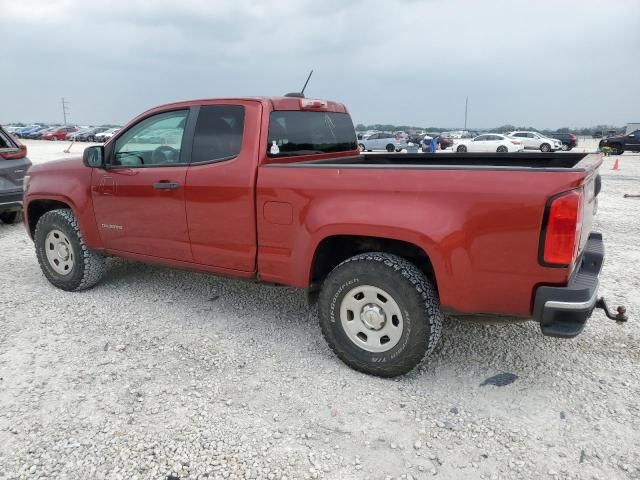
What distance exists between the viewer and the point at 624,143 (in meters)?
29.0

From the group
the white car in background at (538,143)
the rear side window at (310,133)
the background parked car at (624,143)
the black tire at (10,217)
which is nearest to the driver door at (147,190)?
the rear side window at (310,133)

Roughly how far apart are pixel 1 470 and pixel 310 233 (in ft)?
6.73

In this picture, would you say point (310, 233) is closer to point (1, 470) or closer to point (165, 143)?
point (165, 143)

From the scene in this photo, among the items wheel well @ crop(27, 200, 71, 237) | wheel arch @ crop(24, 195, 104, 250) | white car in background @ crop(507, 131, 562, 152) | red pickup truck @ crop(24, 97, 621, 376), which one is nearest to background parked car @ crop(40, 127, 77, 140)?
white car in background @ crop(507, 131, 562, 152)

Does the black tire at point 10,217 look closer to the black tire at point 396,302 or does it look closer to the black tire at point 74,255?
the black tire at point 74,255

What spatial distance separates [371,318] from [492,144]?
96.6 ft

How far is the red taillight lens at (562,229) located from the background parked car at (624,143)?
31541mm

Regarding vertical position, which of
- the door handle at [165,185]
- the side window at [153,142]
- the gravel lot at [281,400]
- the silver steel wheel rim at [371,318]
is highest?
the side window at [153,142]

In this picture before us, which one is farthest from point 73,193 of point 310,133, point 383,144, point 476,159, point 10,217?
point 383,144

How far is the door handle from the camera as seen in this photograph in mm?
3811

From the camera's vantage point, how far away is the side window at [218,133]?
3.61 meters

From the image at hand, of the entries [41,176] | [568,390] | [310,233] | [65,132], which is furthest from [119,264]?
[65,132]

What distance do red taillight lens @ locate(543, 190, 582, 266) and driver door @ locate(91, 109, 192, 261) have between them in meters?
2.57

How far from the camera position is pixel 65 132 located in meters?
52.7
